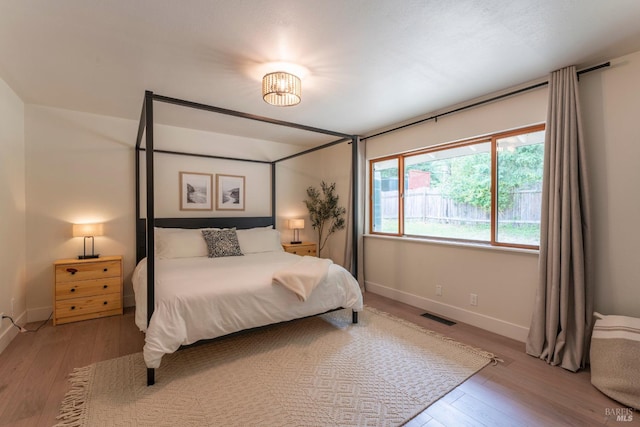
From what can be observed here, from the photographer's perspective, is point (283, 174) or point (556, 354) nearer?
point (556, 354)

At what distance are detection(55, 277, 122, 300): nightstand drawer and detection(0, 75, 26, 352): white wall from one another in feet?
1.20

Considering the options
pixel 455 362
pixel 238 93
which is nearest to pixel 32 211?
pixel 238 93

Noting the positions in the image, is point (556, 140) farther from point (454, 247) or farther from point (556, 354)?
point (556, 354)

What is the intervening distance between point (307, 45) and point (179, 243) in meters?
2.78

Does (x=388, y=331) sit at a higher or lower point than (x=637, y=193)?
lower

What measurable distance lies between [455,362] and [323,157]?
3.95m

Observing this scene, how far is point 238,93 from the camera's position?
2.96 metres

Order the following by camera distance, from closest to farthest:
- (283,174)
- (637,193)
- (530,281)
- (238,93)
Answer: (637,193), (530,281), (238,93), (283,174)

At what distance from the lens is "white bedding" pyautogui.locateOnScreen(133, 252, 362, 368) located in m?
2.11

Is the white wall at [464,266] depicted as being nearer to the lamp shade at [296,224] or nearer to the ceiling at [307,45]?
the ceiling at [307,45]

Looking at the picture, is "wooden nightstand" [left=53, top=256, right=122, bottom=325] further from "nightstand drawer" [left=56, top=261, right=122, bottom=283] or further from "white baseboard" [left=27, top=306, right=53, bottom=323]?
"white baseboard" [left=27, top=306, right=53, bottom=323]

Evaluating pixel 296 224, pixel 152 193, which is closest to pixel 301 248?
pixel 296 224

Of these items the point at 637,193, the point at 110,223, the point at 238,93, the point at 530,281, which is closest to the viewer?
the point at 637,193

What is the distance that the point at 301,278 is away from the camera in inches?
106
